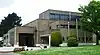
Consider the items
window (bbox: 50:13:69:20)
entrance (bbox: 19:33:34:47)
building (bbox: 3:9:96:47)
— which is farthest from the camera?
window (bbox: 50:13:69:20)

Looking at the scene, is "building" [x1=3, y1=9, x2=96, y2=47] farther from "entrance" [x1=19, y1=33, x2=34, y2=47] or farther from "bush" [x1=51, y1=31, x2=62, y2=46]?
"bush" [x1=51, y1=31, x2=62, y2=46]

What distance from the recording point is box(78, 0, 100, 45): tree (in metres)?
51.1

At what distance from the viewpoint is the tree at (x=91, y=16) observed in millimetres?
51094

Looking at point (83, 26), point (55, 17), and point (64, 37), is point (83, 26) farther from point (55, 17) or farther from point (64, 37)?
point (55, 17)

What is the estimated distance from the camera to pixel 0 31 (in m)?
103

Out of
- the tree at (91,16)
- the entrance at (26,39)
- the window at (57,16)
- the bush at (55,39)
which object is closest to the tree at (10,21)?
the window at (57,16)

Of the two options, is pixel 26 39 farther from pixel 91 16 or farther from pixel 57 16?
→ pixel 91 16

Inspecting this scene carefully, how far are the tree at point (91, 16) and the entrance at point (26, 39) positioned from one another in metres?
17.9

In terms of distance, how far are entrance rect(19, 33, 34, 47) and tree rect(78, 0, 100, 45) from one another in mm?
17921

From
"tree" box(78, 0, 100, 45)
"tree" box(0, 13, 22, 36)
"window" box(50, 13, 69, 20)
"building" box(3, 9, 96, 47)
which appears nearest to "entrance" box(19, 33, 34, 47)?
"building" box(3, 9, 96, 47)

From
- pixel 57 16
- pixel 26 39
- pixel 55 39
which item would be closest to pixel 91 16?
pixel 55 39

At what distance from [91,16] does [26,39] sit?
2167 centimetres

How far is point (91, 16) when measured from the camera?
52.1 m

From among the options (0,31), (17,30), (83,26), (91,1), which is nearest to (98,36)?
(83,26)
